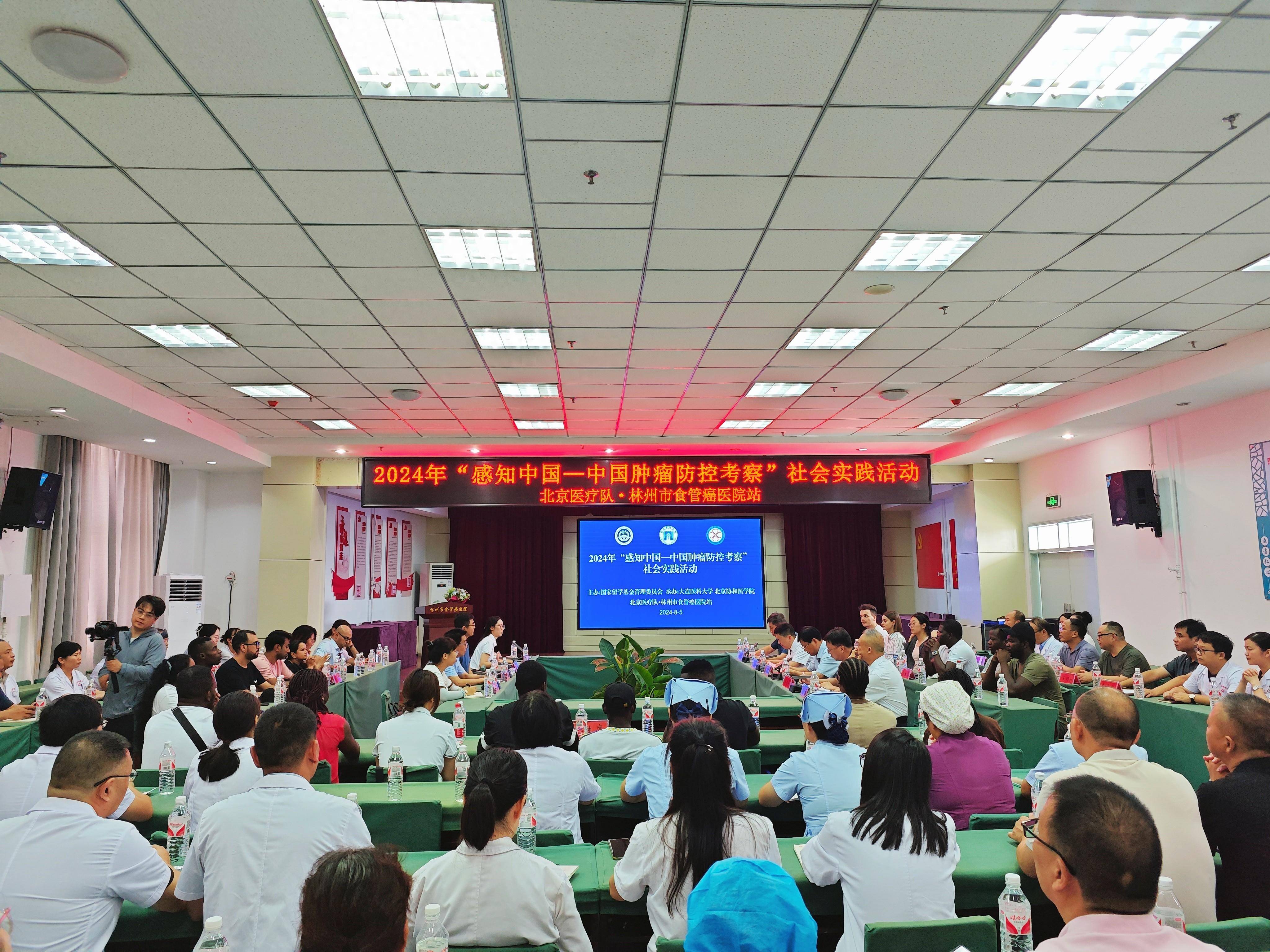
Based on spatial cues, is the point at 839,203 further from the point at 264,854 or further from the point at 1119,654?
the point at 1119,654

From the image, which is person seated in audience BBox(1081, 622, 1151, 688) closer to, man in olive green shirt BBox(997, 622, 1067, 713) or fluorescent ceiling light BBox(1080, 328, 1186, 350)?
man in olive green shirt BBox(997, 622, 1067, 713)

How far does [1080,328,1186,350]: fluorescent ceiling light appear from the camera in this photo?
6352 mm

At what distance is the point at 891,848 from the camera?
227cm

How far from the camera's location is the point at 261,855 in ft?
7.14

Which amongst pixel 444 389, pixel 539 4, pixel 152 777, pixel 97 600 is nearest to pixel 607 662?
pixel 444 389

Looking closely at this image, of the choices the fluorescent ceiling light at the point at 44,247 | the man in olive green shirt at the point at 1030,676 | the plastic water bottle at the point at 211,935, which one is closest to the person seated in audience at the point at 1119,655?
the man in olive green shirt at the point at 1030,676

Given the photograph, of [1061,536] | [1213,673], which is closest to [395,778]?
[1213,673]

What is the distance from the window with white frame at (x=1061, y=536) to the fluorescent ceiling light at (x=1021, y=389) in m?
2.37

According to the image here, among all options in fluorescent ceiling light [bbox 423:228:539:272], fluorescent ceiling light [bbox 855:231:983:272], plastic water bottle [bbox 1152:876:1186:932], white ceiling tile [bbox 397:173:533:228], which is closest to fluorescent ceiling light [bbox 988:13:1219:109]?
fluorescent ceiling light [bbox 855:231:983:272]

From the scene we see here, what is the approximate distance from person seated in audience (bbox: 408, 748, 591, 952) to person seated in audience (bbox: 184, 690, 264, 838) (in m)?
1.23

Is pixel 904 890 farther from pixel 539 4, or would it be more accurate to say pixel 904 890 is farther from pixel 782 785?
pixel 539 4

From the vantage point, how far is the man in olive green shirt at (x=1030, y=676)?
614 centimetres

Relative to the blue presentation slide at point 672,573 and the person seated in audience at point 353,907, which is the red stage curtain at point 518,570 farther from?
the person seated in audience at point 353,907

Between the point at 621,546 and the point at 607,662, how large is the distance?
383 cm
